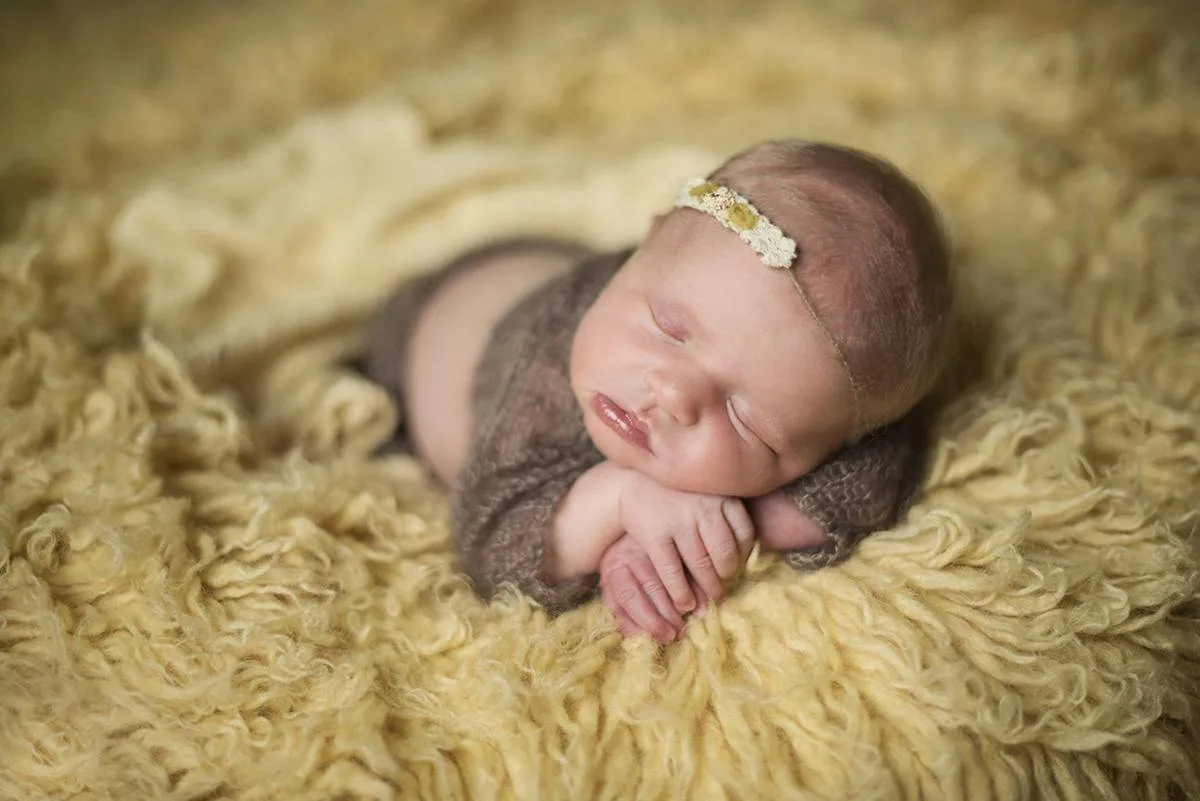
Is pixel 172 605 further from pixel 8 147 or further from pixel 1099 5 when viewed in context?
pixel 1099 5

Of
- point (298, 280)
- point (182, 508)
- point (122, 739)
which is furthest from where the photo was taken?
point (298, 280)

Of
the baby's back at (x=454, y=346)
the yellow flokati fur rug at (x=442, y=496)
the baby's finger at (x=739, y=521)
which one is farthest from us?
the baby's back at (x=454, y=346)

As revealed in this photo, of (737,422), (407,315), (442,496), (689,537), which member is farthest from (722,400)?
(407,315)

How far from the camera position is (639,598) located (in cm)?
93

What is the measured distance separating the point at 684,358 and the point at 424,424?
467 mm

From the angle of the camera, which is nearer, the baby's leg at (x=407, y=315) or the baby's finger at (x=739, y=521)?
the baby's finger at (x=739, y=521)

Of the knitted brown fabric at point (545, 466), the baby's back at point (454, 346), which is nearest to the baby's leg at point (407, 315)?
the baby's back at point (454, 346)

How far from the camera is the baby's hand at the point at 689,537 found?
926 mm

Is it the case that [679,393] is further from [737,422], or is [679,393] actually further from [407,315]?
[407,315]

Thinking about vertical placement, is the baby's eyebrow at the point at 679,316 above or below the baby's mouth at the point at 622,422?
above

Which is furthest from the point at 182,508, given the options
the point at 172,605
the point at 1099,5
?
the point at 1099,5

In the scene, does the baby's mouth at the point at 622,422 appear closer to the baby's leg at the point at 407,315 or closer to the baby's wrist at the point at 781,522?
the baby's wrist at the point at 781,522

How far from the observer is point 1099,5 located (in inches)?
66.0

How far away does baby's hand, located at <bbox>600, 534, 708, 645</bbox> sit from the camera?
924mm
